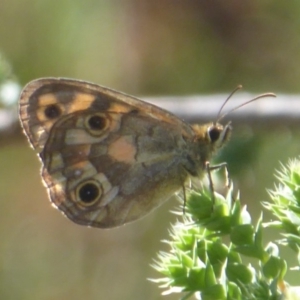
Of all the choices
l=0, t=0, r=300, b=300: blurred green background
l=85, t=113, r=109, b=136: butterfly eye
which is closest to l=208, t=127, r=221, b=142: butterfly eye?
l=85, t=113, r=109, b=136: butterfly eye

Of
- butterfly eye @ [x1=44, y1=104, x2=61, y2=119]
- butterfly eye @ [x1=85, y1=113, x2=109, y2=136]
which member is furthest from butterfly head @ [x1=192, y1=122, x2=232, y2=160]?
butterfly eye @ [x1=44, y1=104, x2=61, y2=119]

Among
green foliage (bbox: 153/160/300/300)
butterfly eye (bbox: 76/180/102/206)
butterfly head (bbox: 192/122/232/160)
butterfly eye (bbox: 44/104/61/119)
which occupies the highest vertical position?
butterfly eye (bbox: 44/104/61/119)

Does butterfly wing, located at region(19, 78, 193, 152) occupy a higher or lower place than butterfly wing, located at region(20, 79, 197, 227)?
higher

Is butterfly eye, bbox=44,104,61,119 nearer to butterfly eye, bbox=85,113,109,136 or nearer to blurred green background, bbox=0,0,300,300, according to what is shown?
butterfly eye, bbox=85,113,109,136

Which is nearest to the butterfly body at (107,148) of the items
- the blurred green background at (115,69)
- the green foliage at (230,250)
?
the green foliage at (230,250)

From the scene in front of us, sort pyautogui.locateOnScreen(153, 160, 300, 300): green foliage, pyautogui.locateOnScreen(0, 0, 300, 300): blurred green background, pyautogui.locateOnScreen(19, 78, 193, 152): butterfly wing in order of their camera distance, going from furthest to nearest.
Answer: pyautogui.locateOnScreen(0, 0, 300, 300): blurred green background
pyautogui.locateOnScreen(19, 78, 193, 152): butterfly wing
pyautogui.locateOnScreen(153, 160, 300, 300): green foliage

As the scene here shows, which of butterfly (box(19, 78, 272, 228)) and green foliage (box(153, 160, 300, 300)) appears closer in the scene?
green foliage (box(153, 160, 300, 300))

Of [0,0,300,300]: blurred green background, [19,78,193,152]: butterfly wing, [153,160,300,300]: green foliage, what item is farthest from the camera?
[0,0,300,300]: blurred green background

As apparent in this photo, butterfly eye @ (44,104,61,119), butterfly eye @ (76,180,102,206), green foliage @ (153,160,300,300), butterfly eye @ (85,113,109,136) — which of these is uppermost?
butterfly eye @ (44,104,61,119)

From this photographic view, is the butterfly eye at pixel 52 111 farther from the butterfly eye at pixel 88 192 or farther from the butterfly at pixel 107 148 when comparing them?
the butterfly eye at pixel 88 192
